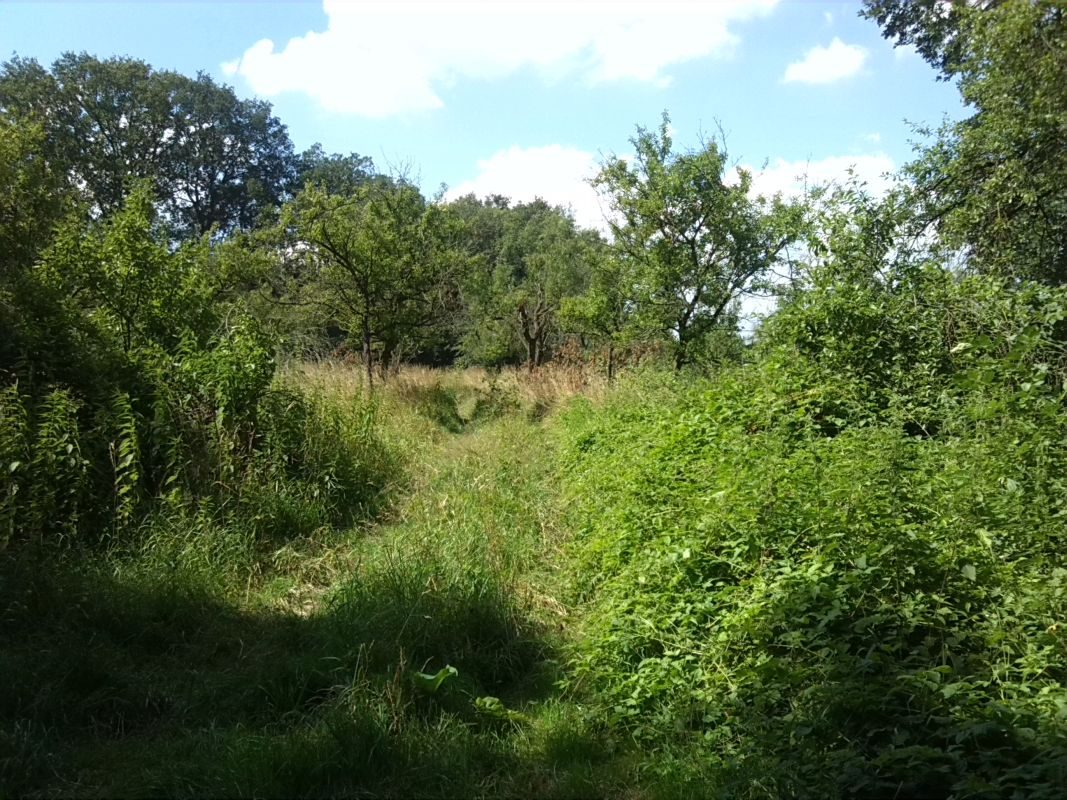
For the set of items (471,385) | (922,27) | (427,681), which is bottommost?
(427,681)

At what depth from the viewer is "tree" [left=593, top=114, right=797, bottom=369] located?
35.3 feet

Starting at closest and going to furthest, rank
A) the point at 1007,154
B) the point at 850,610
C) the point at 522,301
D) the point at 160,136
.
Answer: the point at 850,610, the point at 1007,154, the point at 522,301, the point at 160,136

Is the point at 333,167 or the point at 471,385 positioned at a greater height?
the point at 333,167

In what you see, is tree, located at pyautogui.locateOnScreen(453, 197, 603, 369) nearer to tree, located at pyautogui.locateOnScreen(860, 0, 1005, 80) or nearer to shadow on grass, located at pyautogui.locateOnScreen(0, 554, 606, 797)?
tree, located at pyautogui.locateOnScreen(860, 0, 1005, 80)

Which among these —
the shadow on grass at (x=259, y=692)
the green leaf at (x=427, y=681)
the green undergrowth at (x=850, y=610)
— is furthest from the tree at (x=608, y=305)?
the green leaf at (x=427, y=681)

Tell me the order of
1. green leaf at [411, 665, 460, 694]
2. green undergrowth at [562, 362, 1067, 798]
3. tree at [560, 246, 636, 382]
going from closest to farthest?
green undergrowth at [562, 362, 1067, 798] < green leaf at [411, 665, 460, 694] < tree at [560, 246, 636, 382]

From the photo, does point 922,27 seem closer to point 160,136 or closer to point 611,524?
point 611,524

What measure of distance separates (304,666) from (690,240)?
9.10 meters

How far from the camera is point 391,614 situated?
165 inches

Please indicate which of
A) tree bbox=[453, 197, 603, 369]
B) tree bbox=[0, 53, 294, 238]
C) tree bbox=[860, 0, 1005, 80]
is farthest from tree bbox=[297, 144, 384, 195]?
tree bbox=[860, 0, 1005, 80]

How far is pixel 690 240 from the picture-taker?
1100cm

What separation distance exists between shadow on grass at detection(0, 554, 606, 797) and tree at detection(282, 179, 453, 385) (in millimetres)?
7831

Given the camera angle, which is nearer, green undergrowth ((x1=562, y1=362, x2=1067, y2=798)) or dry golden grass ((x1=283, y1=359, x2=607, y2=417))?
green undergrowth ((x1=562, y1=362, x2=1067, y2=798))

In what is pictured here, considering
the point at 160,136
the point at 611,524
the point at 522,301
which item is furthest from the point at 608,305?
the point at 160,136
